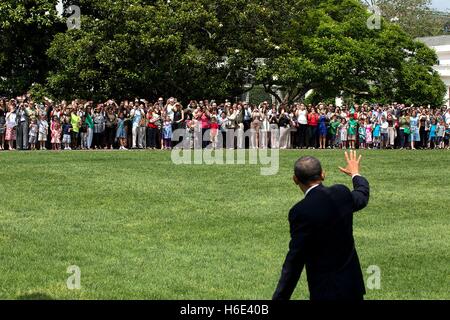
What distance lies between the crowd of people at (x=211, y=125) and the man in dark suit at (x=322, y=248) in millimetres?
25115

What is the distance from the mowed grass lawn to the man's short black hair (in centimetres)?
352

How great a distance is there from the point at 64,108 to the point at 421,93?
2647 centimetres

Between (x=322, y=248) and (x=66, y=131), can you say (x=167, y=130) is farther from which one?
(x=322, y=248)

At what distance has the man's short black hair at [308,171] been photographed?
723cm

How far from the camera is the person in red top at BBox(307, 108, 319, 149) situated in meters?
36.1

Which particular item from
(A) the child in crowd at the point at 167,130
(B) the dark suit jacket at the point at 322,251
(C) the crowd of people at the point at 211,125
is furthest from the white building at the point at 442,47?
(B) the dark suit jacket at the point at 322,251

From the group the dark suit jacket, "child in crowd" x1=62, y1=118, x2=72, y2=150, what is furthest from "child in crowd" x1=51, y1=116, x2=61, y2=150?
the dark suit jacket

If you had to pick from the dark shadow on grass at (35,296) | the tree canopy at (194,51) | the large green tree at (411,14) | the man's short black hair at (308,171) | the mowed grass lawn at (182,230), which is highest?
the large green tree at (411,14)

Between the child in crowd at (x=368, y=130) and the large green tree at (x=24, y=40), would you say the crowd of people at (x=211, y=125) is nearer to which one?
Answer: the child in crowd at (x=368, y=130)

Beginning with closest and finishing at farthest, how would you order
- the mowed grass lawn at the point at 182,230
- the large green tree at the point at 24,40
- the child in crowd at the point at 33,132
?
1. the mowed grass lawn at the point at 182,230
2. the child in crowd at the point at 33,132
3. the large green tree at the point at 24,40

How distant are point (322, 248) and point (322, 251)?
0.03 meters

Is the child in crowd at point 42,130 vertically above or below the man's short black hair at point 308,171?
above

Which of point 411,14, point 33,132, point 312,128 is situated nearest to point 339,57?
point 312,128

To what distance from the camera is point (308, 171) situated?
7.23m
